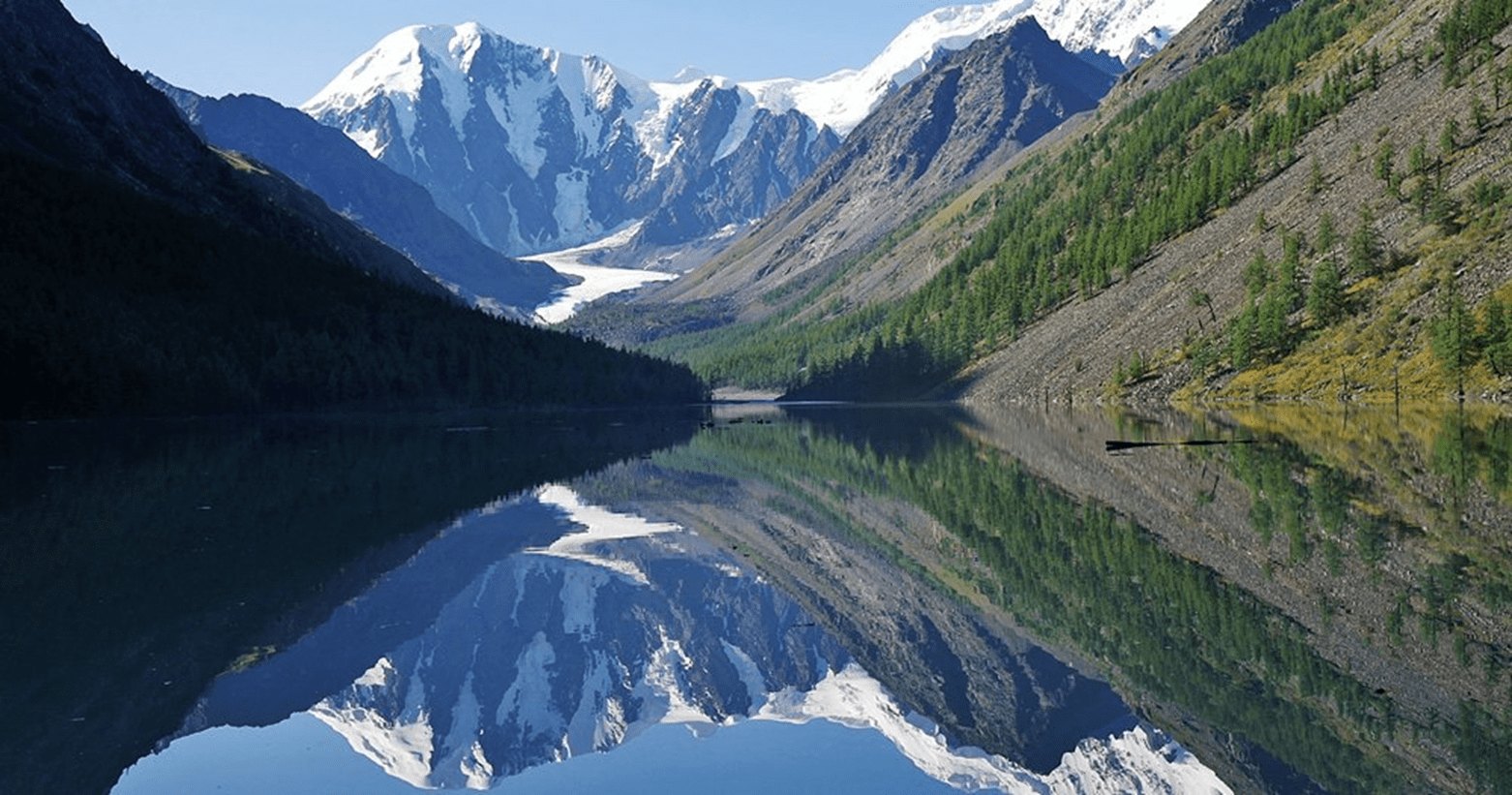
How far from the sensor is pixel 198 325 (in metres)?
130

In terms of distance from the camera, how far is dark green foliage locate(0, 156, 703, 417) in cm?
10912

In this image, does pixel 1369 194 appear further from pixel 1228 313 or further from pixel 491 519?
pixel 491 519

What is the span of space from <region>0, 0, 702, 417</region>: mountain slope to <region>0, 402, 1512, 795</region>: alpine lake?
245ft

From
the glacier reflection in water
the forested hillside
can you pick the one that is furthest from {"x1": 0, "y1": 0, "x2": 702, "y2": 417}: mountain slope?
the glacier reflection in water

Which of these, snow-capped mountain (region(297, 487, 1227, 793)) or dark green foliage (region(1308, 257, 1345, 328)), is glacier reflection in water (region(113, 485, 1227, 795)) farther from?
dark green foliage (region(1308, 257, 1345, 328))

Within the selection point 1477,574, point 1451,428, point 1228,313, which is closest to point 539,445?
point 1451,428

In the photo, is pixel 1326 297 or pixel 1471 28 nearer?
pixel 1326 297

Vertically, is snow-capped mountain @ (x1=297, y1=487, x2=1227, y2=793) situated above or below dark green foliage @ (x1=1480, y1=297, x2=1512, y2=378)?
below

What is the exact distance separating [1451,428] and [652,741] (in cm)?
6407

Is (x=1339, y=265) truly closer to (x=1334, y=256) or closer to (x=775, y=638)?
(x=1334, y=256)

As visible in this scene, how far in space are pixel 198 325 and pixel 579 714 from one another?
126 metres

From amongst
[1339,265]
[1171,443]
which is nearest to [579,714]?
[1171,443]

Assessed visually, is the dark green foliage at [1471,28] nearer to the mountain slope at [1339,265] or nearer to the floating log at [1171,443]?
the mountain slope at [1339,265]

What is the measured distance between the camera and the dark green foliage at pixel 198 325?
358ft
